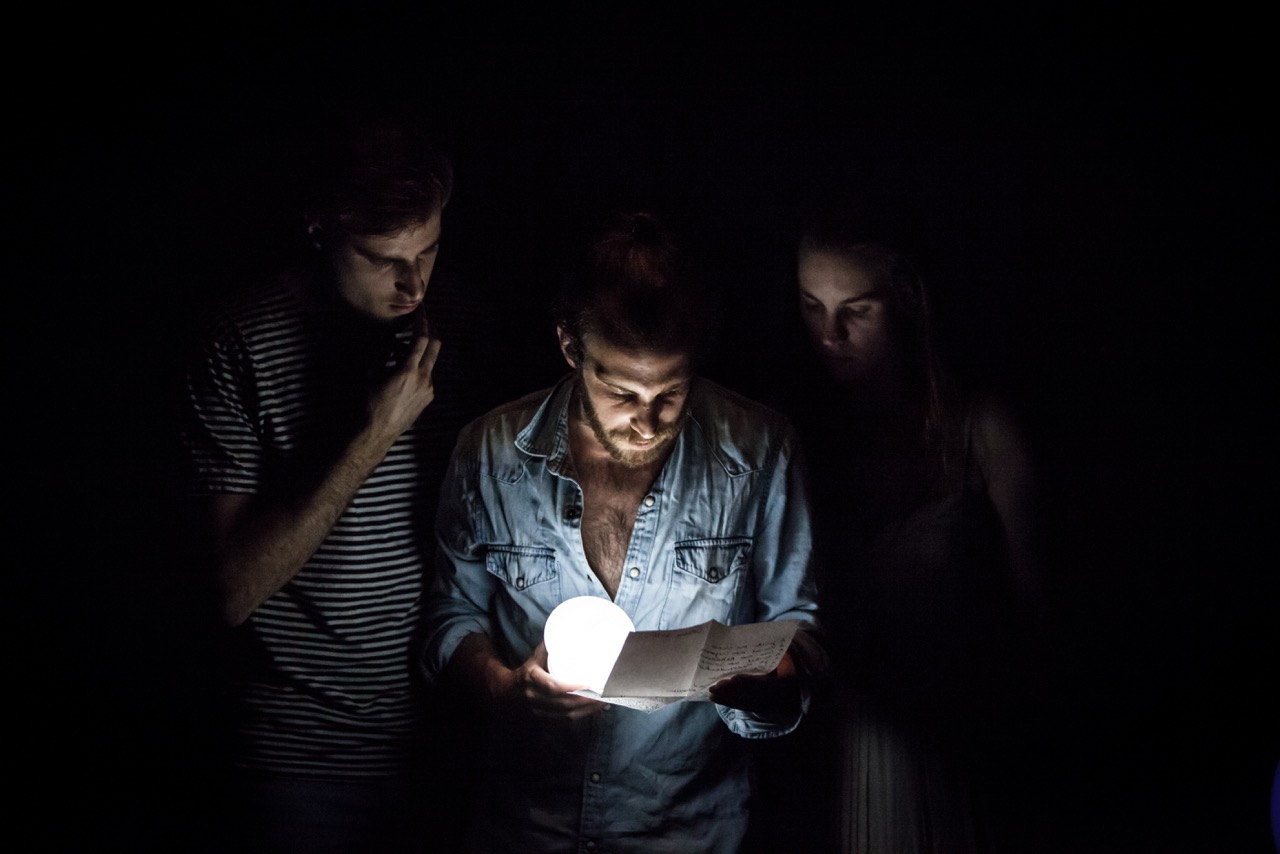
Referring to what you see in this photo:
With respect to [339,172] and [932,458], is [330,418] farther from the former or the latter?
[932,458]

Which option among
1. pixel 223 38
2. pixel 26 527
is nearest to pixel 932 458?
pixel 223 38

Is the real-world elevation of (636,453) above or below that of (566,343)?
below

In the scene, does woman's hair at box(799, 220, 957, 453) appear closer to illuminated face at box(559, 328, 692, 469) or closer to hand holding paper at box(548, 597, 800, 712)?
illuminated face at box(559, 328, 692, 469)

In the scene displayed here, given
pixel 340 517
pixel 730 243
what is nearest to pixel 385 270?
pixel 340 517

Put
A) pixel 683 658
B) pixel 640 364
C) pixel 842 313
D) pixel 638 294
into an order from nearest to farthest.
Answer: pixel 683 658 < pixel 640 364 < pixel 638 294 < pixel 842 313

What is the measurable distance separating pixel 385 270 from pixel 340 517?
2.07 feet

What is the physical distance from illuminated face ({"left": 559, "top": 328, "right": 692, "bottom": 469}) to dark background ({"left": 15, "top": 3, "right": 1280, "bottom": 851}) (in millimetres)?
213

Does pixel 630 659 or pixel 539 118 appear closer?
pixel 630 659

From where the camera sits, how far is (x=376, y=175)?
103 inches

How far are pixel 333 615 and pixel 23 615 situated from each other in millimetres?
892

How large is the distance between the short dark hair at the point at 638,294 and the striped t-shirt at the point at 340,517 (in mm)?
310

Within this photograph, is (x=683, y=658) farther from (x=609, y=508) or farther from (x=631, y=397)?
(x=631, y=397)

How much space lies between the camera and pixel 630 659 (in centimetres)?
219

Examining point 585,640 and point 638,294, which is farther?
point 638,294
